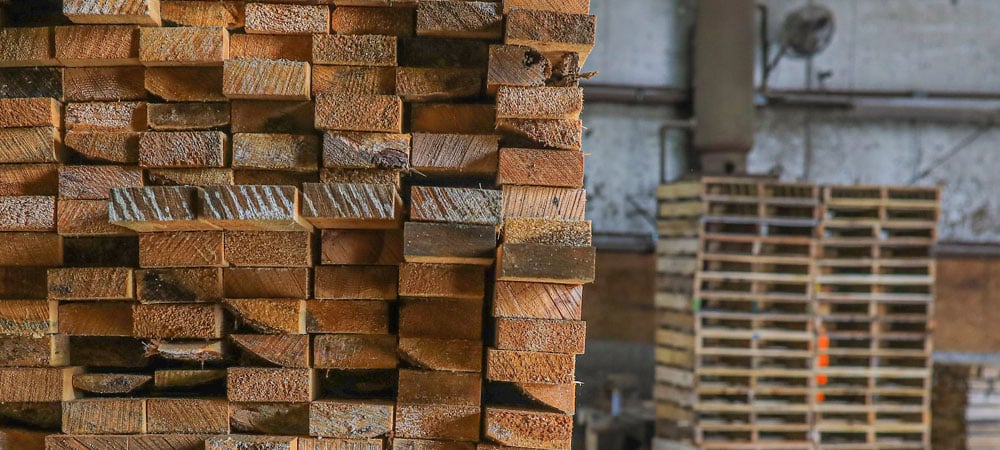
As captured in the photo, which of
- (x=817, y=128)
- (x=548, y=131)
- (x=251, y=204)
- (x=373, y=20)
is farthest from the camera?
(x=817, y=128)

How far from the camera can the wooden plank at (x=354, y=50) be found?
219 centimetres

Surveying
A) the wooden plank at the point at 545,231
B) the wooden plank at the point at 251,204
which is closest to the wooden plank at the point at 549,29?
the wooden plank at the point at 545,231

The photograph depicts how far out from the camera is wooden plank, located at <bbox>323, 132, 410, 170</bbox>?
6.98ft

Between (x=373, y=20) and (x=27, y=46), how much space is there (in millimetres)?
1212

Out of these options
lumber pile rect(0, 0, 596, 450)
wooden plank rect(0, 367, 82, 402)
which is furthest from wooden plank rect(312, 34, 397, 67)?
wooden plank rect(0, 367, 82, 402)

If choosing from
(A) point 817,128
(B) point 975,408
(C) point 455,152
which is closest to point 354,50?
(C) point 455,152

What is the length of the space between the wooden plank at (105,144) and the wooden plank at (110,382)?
0.76m

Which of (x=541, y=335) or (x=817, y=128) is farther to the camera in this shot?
(x=817, y=128)

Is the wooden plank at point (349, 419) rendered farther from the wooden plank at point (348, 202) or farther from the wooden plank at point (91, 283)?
the wooden plank at point (91, 283)

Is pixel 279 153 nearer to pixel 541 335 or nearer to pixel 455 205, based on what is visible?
pixel 455 205

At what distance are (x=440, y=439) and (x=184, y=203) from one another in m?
1.14

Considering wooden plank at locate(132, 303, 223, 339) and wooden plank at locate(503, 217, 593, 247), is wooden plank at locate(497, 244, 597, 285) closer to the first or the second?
wooden plank at locate(503, 217, 593, 247)

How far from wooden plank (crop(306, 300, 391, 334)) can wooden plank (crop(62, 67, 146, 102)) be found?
1.00 meters

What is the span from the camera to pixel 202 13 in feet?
7.34
